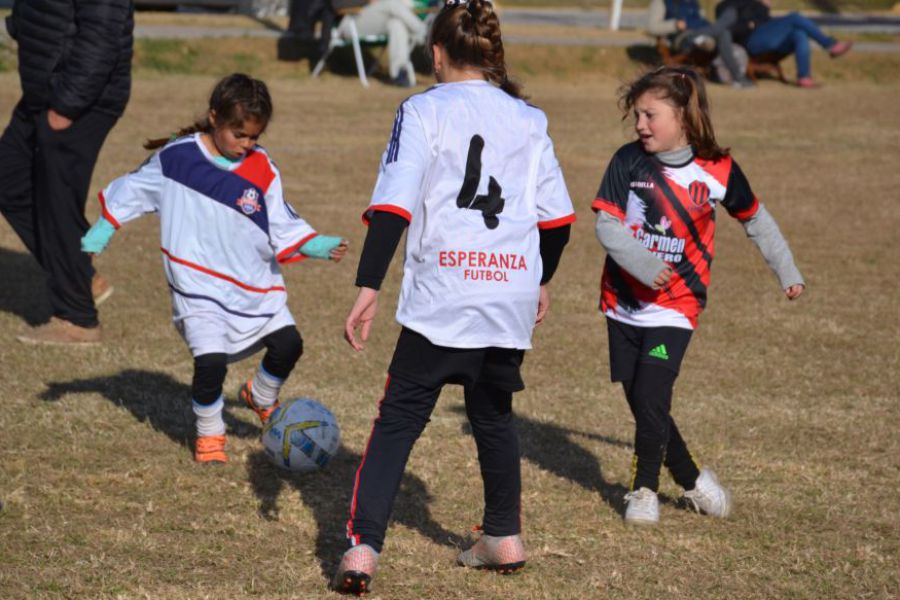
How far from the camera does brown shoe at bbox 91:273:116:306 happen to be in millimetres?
8539

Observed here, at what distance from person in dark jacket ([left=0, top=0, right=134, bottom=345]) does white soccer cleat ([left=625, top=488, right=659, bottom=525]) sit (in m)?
3.83

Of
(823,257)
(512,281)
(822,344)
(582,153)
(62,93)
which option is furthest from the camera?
(582,153)

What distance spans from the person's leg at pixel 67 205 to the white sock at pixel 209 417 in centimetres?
230

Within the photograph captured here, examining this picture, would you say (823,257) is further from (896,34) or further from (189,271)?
(896,34)

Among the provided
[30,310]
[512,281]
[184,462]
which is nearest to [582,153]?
[30,310]

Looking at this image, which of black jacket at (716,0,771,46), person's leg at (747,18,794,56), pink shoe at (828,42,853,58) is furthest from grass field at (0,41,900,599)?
pink shoe at (828,42,853,58)

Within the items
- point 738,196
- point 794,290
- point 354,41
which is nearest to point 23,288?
point 738,196

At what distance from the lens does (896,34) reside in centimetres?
2506

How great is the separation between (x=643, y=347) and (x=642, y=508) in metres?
0.64

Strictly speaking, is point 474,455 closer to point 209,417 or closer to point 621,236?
point 209,417

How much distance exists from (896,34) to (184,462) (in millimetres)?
22208

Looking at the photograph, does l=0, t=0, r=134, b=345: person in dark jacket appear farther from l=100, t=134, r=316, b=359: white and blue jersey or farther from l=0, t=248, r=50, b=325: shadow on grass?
l=100, t=134, r=316, b=359: white and blue jersey

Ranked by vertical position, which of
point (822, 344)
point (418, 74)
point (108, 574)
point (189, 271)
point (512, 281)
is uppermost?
point (512, 281)

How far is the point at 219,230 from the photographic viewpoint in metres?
5.62
